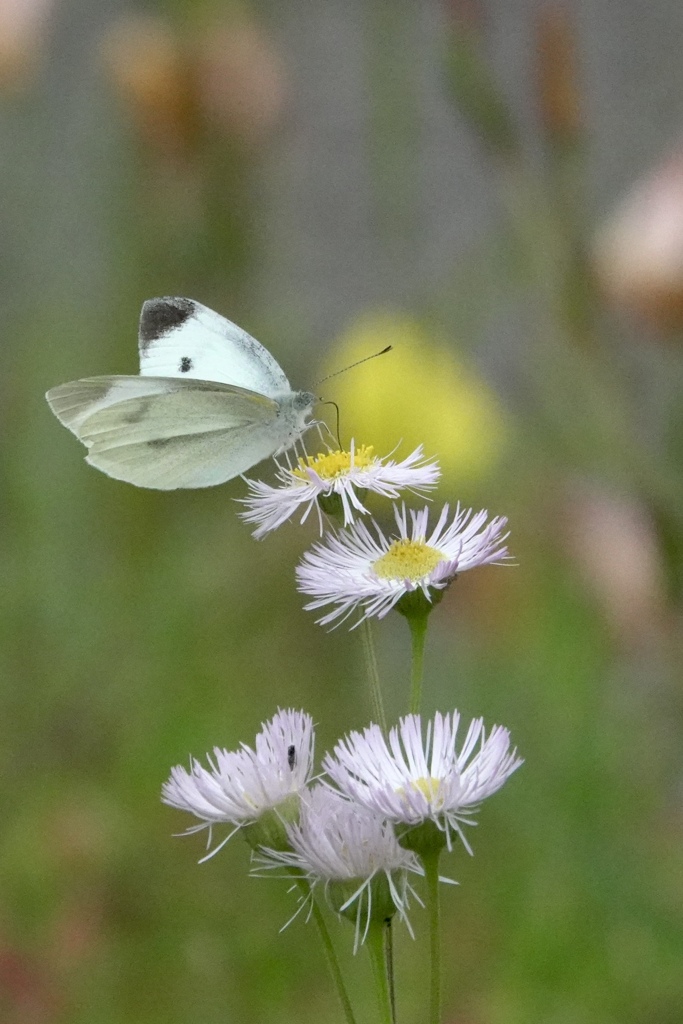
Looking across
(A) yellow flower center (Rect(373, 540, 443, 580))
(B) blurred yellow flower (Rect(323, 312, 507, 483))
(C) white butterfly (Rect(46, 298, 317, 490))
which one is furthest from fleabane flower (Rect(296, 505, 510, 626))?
(B) blurred yellow flower (Rect(323, 312, 507, 483))

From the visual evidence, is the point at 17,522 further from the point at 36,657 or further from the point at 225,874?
the point at 225,874

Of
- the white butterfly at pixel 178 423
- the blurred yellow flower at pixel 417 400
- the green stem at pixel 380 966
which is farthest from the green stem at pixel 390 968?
the blurred yellow flower at pixel 417 400

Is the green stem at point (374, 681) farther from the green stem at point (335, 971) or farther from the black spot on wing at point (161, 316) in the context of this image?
the black spot on wing at point (161, 316)

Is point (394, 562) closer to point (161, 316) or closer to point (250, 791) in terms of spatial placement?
point (250, 791)

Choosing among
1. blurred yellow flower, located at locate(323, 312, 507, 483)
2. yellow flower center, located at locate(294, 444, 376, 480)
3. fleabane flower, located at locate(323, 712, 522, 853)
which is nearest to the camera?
fleabane flower, located at locate(323, 712, 522, 853)

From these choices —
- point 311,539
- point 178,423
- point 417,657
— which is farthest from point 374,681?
point 311,539

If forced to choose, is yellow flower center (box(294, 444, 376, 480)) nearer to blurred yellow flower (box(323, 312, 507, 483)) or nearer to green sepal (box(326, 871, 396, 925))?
green sepal (box(326, 871, 396, 925))
